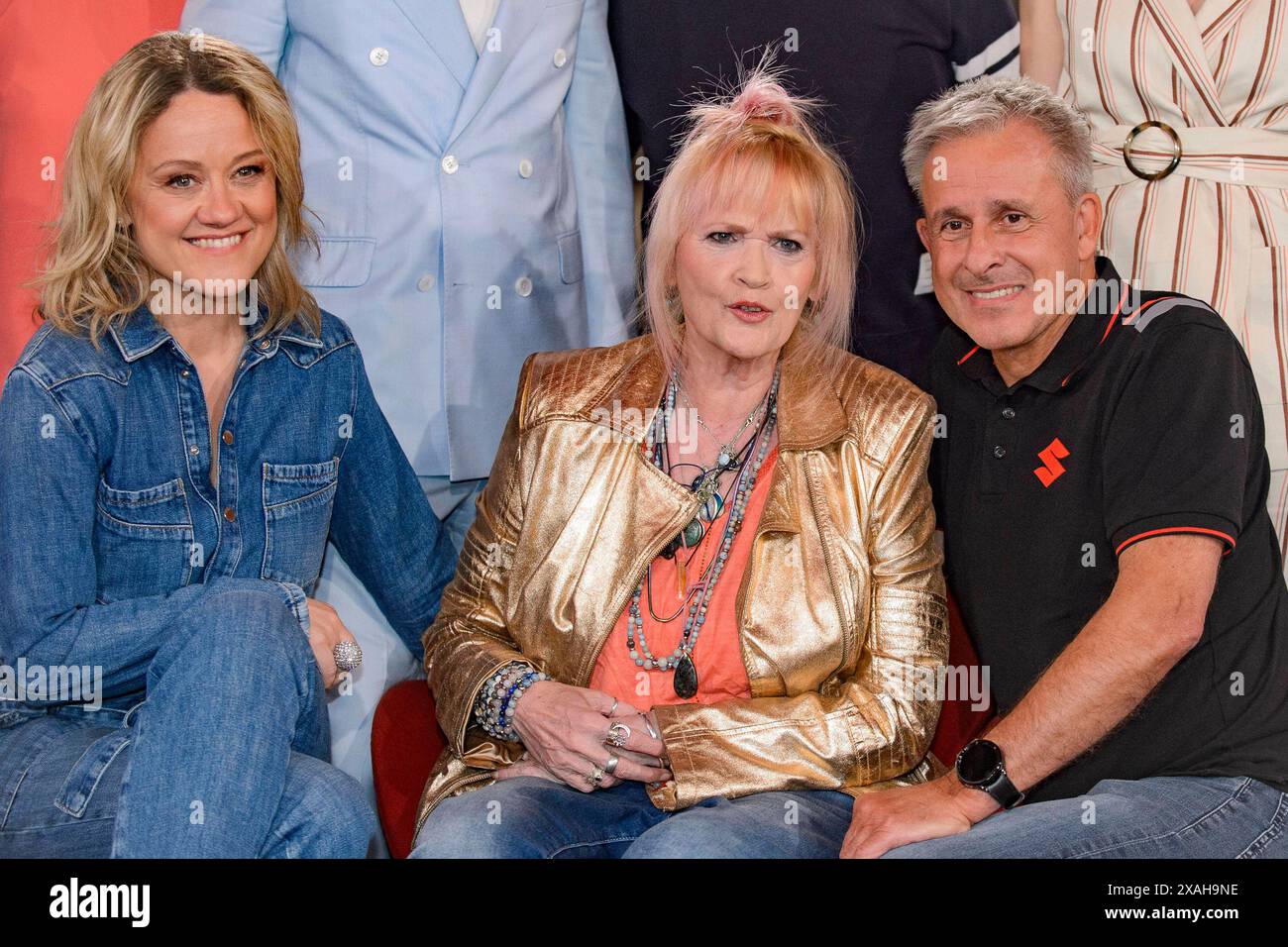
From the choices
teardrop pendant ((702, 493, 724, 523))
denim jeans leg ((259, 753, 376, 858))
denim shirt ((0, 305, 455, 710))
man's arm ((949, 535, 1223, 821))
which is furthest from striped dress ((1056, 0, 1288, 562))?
denim jeans leg ((259, 753, 376, 858))

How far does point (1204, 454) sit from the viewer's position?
2262mm

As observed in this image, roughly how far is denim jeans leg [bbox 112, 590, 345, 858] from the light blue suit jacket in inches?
34.1

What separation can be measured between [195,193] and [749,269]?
915 millimetres

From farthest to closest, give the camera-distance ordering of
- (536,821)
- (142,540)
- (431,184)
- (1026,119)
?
(431,184), (1026,119), (142,540), (536,821)

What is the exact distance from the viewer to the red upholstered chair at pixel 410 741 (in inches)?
98.9

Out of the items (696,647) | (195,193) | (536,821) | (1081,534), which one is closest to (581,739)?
(536,821)

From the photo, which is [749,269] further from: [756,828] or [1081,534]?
[756,828]

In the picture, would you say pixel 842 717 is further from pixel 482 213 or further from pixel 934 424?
pixel 482 213

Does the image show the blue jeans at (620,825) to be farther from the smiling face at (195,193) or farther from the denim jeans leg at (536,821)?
the smiling face at (195,193)

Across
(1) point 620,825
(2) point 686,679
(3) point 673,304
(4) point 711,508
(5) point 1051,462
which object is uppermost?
(3) point 673,304

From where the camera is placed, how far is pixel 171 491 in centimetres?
239

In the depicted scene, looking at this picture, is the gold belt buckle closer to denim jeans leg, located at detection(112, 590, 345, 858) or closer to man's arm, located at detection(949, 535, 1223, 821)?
man's arm, located at detection(949, 535, 1223, 821)

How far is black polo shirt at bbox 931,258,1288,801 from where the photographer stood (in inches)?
89.2

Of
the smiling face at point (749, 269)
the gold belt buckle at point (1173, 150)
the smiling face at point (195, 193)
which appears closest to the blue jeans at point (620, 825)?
the smiling face at point (749, 269)
